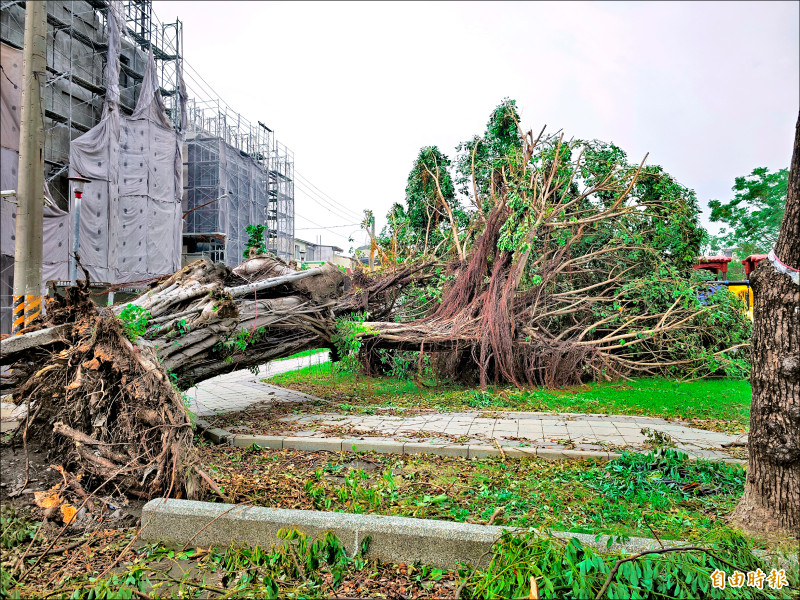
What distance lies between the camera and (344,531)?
338 cm

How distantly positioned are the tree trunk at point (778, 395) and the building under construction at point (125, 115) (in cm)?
716

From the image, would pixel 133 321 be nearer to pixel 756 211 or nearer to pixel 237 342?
pixel 237 342

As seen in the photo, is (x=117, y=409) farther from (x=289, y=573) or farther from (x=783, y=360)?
(x=783, y=360)

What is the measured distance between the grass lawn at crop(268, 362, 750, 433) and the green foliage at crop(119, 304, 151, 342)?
3.49 meters

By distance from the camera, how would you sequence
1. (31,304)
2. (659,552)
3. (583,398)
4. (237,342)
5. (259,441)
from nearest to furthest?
1. (659,552)
2. (259,441)
3. (237,342)
4. (31,304)
5. (583,398)

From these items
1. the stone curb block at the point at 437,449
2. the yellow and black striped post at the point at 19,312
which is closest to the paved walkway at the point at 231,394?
the yellow and black striped post at the point at 19,312

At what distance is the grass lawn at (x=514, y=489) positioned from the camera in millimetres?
3750

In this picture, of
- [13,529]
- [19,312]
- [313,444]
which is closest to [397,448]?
[313,444]

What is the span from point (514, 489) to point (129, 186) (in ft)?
72.5

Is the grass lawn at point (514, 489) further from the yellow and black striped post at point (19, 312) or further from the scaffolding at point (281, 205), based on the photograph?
the scaffolding at point (281, 205)

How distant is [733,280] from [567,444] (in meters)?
15.0

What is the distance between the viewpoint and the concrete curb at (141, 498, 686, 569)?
3164 mm

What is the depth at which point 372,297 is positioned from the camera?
1096 centimetres

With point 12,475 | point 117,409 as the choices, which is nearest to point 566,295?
point 117,409
